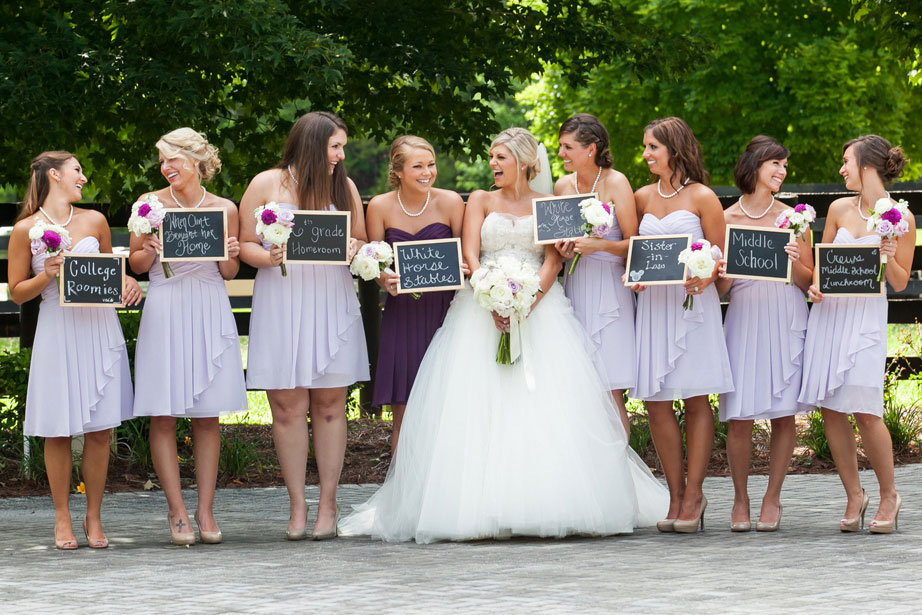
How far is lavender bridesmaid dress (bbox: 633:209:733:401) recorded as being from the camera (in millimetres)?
7633

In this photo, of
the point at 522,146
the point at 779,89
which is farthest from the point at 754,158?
the point at 779,89

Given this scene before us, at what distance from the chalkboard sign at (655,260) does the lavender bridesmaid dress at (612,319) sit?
30cm

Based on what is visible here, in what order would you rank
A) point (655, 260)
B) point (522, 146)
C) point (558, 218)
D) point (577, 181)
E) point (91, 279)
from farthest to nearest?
point (577, 181), point (522, 146), point (558, 218), point (655, 260), point (91, 279)

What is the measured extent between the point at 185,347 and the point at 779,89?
21965 mm

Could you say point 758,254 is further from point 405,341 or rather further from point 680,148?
point 405,341

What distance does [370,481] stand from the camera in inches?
393

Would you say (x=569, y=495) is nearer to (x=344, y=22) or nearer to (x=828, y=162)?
(x=344, y=22)

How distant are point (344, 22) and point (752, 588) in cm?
617

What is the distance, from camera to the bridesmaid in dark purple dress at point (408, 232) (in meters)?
7.77

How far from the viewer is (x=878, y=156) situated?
7.65 meters

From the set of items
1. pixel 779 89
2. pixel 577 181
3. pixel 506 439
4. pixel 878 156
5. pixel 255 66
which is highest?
pixel 779 89

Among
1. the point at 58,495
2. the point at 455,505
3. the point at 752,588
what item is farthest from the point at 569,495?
the point at 58,495

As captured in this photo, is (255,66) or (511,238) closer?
(511,238)

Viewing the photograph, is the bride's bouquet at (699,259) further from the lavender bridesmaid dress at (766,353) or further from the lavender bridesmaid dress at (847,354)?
the lavender bridesmaid dress at (847,354)
